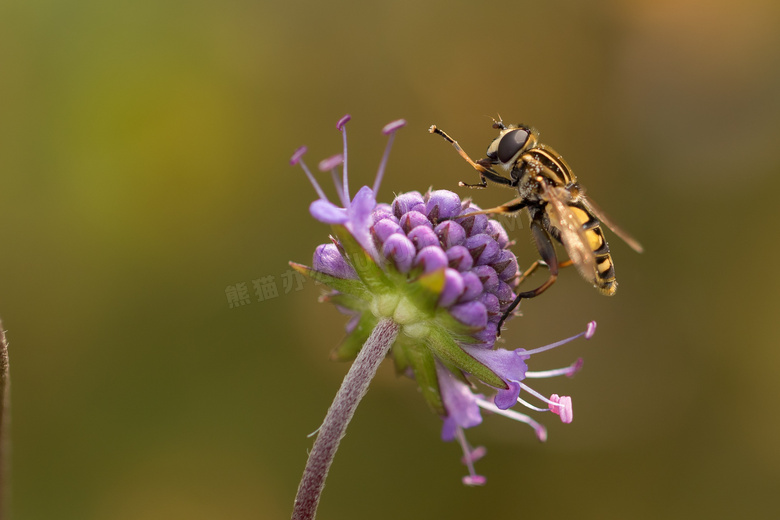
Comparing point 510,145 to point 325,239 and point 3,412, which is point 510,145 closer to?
point 3,412

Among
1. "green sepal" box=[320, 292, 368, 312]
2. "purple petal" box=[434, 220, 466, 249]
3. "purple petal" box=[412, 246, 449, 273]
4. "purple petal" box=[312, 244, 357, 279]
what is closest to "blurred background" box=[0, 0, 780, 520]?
"green sepal" box=[320, 292, 368, 312]

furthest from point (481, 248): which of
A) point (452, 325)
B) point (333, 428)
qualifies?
point (333, 428)

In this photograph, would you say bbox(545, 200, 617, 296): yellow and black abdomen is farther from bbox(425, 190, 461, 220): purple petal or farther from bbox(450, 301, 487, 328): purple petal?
bbox(450, 301, 487, 328): purple petal

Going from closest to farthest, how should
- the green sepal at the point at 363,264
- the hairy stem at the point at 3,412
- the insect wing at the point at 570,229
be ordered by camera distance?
1. the hairy stem at the point at 3,412
2. the green sepal at the point at 363,264
3. the insect wing at the point at 570,229

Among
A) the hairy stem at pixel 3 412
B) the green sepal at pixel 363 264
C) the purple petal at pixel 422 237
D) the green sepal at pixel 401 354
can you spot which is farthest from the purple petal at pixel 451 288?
the hairy stem at pixel 3 412

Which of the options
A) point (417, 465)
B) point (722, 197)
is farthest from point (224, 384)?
point (722, 197)

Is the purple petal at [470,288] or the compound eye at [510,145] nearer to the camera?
the purple petal at [470,288]

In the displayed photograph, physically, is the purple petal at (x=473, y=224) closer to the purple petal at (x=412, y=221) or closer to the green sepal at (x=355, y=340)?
the purple petal at (x=412, y=221)

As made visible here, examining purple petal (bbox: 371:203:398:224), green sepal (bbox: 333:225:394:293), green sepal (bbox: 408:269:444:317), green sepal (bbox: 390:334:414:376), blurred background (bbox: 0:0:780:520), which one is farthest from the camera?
blurred background (bbox: 0:0:780:520)
